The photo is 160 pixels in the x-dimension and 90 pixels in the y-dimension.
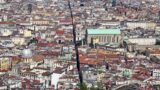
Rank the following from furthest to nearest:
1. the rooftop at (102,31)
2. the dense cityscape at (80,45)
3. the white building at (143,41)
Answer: the rooftop at (102,31)
the white building at (143,41)
the dense cityscape at (80,45)

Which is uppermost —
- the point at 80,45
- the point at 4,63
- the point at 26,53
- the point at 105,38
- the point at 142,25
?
the point at 4,63

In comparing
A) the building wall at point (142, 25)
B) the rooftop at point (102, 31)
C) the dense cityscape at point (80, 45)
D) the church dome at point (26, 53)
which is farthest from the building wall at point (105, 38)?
the church dome at point (26, 53)

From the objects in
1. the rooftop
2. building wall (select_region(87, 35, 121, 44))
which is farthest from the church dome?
the rooftop

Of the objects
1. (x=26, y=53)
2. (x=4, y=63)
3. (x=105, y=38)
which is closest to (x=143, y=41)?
(x=105, y=38)

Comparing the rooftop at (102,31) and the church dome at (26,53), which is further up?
the church dome at (26,53)

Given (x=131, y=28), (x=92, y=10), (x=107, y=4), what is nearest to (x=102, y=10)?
(x=92, y=10)

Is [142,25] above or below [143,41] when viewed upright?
below

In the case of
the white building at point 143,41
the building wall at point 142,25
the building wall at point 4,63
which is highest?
the building wall at point 4,63

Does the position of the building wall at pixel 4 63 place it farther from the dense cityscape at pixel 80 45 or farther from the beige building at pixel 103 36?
the beige building at pixel 103 36

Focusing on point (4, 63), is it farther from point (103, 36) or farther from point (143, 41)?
point (143, 41)
